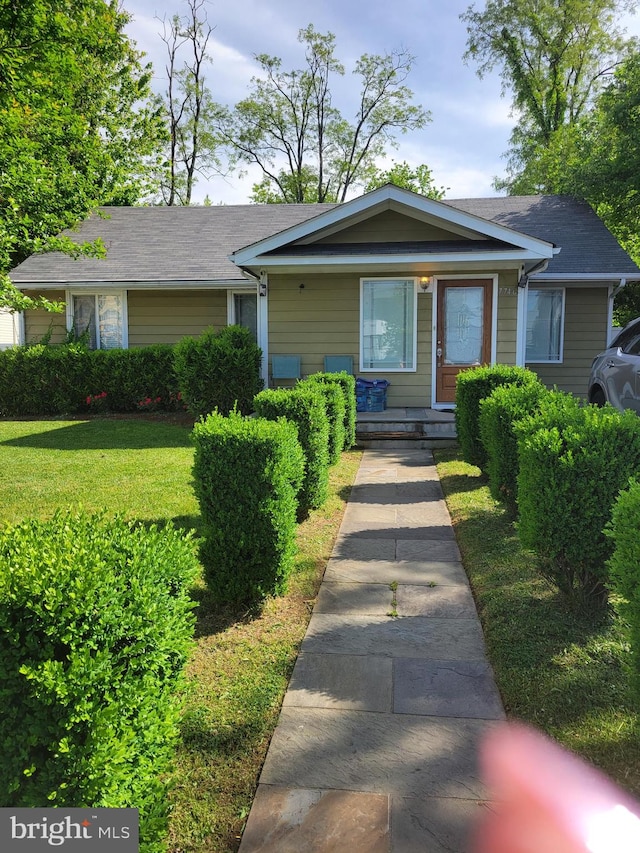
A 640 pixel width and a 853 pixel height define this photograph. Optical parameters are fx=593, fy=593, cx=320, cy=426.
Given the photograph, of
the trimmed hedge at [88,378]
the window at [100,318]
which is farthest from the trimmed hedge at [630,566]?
the window at [100,318]

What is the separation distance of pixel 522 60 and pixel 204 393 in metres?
26.5

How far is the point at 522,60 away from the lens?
27609 mm

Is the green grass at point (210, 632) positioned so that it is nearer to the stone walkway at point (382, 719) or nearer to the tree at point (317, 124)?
the stone walkway at point (382, 719)

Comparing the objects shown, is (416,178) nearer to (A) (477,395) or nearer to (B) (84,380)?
(B) (84,380)

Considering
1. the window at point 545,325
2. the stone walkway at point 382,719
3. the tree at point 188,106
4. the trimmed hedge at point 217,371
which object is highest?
the tree at point 188,106

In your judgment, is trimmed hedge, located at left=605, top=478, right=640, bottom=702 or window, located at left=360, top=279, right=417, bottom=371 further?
window, located at left=360, top=279, right=417, bottom=371

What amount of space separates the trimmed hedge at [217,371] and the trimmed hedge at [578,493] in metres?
7.27

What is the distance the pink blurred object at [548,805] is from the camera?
78.4 inches

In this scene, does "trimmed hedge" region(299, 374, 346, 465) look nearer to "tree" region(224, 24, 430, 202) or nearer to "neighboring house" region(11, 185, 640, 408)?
"neighboring house" region(11, 185, 640, 408)

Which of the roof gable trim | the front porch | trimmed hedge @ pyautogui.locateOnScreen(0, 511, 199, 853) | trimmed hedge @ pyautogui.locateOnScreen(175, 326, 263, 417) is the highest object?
the roof gable trim

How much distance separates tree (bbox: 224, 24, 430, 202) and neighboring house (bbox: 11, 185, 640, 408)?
20.2 meters

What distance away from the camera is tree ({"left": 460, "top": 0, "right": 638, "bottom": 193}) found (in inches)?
1043

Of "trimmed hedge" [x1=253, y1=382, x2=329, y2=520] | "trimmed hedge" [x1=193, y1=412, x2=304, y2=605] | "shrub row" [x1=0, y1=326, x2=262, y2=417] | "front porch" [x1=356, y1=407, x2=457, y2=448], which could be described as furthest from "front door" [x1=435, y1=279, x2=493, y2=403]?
"trimmed hedge" [x1=193, y1=412, x2=304, y2=605]

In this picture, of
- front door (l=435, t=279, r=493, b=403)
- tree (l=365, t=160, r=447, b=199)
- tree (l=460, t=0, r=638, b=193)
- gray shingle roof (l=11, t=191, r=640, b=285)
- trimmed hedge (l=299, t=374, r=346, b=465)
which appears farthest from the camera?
tree (l=365, t=160, r=447, b=199)
